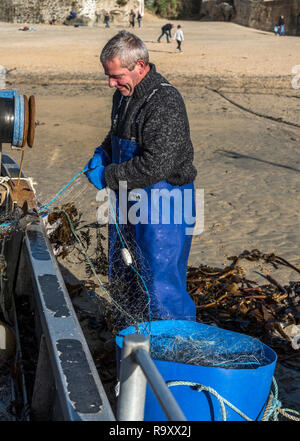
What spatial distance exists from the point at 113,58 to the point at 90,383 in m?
1.67

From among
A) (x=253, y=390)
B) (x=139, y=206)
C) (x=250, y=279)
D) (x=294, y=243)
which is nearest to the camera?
(x=253, y=390)

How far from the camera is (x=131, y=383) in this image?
1.66m

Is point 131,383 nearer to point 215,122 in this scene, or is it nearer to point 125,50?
point 125,50

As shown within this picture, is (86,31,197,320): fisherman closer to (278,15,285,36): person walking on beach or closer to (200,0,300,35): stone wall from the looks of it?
(278,15,285,36): person walking on beach

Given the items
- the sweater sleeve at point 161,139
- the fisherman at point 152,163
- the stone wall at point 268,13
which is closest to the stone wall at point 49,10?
the stone wall at point 268,13

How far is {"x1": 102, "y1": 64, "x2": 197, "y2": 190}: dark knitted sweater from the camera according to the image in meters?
2.99

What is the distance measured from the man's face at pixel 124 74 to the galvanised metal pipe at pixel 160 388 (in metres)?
1.79

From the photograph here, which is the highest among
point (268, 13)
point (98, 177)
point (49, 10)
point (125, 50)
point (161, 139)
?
point (268, 13)

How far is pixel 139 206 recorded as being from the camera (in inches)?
128

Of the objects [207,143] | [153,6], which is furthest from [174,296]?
[153,6]

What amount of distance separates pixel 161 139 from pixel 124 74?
403mm

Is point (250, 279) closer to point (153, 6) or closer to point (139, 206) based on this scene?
point (139, 206)

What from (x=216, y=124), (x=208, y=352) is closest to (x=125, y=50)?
(x=208, y=352)

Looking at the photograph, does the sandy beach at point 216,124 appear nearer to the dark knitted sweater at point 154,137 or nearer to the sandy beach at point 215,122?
the sandy beach at point 215,122
